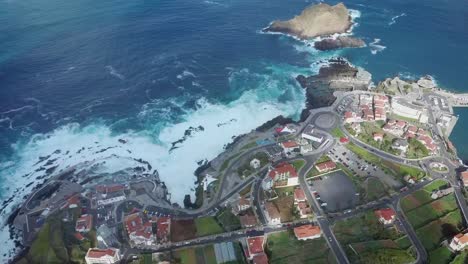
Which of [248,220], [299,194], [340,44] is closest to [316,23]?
[340,44]

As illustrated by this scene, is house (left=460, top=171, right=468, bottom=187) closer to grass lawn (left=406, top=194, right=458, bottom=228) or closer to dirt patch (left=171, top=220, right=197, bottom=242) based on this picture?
grass lawn (left=406, top=194, right=458, bottom=228)

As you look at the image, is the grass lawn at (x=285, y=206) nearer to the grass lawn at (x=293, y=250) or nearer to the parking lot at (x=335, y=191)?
the grass lawn at (x=293, y=250)

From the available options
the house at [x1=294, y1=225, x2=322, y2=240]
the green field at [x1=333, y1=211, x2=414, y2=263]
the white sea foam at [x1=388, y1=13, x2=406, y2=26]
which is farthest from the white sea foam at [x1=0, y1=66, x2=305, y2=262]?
the white sea foam at [x1=388, y1=13, x2=406, y2=26]

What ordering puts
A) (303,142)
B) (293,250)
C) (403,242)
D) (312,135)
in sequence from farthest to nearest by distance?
(312,135), (303,142), (403,242), (293,250)

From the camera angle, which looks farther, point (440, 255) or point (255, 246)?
point (440, 255)

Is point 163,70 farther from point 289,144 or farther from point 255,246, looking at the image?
point 255,246

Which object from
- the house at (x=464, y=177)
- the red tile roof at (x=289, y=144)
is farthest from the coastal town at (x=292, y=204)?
the red tile roof at (x=289, y=144)
